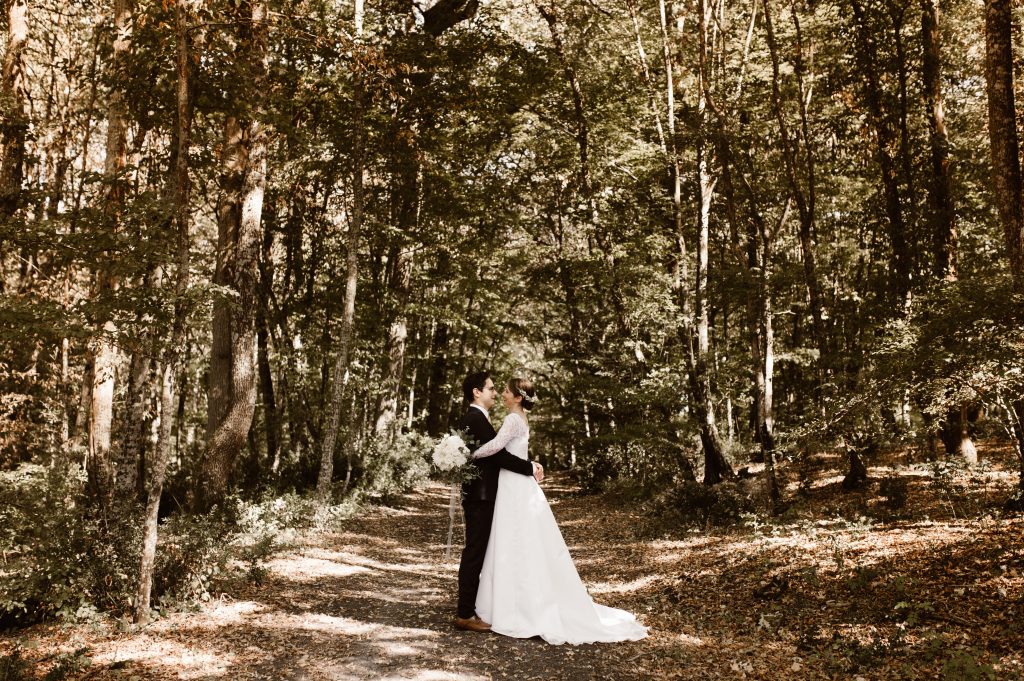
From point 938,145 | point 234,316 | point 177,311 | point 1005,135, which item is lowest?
point 177,311

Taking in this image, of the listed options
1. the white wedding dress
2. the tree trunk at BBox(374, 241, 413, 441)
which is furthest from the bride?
the tree trunk at BBox(374, 241, 413, 441)

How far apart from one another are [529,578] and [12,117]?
338 inches

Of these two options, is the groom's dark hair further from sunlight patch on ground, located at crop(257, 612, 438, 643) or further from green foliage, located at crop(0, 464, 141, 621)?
green foliage, located at crop(0, 464, 141, 621)

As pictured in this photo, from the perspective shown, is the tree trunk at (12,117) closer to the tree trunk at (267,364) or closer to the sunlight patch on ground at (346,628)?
the sunlight patch on ground at (346,628)

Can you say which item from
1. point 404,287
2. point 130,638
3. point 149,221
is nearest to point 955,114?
point 404,287

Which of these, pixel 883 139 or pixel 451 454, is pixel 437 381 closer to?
pixel 883 139

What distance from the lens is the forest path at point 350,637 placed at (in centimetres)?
575

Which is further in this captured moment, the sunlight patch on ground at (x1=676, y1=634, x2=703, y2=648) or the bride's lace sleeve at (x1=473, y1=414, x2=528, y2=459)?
the bride's lace sleeve at (x1=473, y1=414, x2=528, y2=459)

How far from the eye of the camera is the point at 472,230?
955 inches

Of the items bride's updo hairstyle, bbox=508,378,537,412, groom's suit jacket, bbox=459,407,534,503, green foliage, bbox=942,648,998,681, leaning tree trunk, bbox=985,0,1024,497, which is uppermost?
leaning tree trunk, bbox=985,0,1024,497

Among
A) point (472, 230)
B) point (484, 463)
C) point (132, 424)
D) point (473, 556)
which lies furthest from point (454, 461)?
point (472, 230)

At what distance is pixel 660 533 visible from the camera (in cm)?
1234

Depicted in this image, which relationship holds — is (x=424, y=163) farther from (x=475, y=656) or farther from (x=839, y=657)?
(x=839, y=657)

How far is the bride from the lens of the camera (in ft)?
21.4
